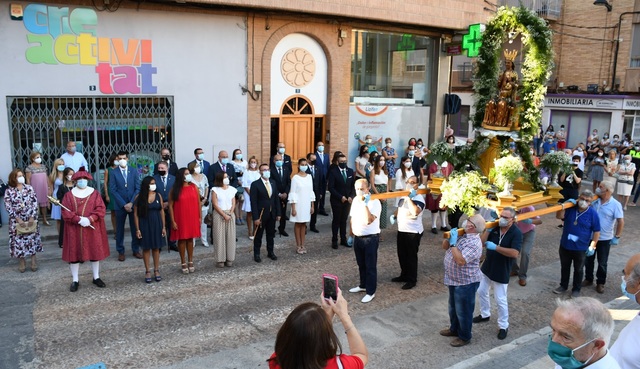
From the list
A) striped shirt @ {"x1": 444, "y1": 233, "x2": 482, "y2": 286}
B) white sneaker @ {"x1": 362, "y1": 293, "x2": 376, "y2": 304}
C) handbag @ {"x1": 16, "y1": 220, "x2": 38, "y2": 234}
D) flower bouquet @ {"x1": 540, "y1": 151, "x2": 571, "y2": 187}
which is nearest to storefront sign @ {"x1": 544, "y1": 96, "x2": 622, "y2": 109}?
flower bouquet @ {"x1": 540, "y1": 151, "x2": 571, "y2": 187}

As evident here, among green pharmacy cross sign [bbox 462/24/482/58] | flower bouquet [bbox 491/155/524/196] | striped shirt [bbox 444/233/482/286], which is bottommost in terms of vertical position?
striped shirt [bbox 444/233/482/286]

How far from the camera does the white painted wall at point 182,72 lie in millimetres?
11852

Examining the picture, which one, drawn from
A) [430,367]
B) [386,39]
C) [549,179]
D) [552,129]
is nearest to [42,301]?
[430,367]

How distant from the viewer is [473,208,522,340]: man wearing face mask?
7.06 meters

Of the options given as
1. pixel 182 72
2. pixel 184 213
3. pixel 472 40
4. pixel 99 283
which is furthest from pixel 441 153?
pixel 472 40

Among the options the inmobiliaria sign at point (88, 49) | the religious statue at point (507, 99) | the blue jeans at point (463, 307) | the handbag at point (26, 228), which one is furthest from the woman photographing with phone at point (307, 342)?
the inmobiliaria sign at point (88, 49)

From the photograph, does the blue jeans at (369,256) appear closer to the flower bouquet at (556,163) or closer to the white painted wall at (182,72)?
the flower bouquet at (556,163)

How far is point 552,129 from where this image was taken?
96.4ft

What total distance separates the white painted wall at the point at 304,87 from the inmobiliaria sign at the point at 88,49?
11.5 ft

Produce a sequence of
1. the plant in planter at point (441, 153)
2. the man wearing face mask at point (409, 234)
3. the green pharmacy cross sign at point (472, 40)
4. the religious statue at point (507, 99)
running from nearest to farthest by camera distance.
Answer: the religious statue at point (507, 99), the plant in planter at point (441, 153), the man wearing face mask at point (409, 234), the green pharmacy cross sign at point (472, 40)

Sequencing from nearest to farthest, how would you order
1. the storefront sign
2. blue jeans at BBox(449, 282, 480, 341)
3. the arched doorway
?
1. blue jeans at BBox(449, 282, 480, 341)
2. the arched doorway
3. the storefront sign

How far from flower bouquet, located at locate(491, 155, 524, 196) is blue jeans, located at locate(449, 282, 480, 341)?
5.13 feet

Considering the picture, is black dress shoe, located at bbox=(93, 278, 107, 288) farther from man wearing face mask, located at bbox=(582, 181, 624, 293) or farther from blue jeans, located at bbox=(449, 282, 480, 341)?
man wearing face mask, located at bbox=(582, 181, 624, 293)

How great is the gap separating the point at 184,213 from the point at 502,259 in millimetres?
5056
